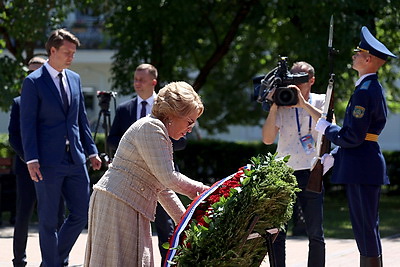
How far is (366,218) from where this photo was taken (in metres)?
6.41

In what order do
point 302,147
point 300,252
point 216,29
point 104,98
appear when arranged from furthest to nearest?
point 216,29 < point 104,98 < point 300,252 < point 302,147

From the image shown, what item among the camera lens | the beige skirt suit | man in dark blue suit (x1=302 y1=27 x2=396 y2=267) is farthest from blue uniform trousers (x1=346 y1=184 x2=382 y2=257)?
the beige skirt suit

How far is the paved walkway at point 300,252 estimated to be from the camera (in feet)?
27.9

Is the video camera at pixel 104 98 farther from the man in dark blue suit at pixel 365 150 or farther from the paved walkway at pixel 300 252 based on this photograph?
the man in dark blue suit at pixel 365 150

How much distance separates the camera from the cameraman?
709cm

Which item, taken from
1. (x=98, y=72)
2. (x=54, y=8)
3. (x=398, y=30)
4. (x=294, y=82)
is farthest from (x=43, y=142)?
(x=98, y=72)

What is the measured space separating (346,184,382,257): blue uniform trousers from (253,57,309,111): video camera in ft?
3.10

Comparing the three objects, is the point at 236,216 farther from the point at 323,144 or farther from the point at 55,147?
the point at 55,147

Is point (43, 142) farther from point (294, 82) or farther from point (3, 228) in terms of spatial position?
point (3, 228)

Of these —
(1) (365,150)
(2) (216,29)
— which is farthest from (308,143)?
(2) (216,29)

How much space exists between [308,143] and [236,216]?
2870mm

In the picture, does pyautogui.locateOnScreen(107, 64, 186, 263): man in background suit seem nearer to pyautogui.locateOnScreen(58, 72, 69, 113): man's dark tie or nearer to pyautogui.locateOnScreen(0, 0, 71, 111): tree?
pyautogui.locateOnScreen(58, 72, 69, 113): man's dark tie

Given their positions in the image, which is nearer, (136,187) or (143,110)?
(136,187)

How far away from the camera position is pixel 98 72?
129 feet
